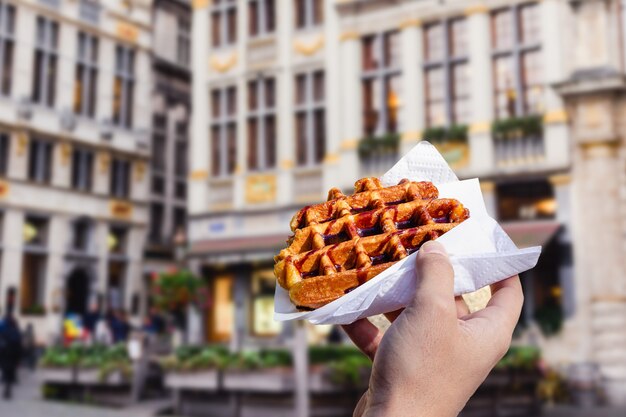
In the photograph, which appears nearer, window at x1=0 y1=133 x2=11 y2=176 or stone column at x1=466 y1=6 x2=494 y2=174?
stone column at x1=466 y1=6 x2=494 y2=174

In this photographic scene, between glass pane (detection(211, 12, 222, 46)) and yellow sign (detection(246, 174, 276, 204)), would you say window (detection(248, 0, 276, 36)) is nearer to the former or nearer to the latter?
glass pane (detection(211, 12, 222, 46))

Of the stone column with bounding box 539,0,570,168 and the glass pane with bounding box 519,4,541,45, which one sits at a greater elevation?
the glass pane with bounding box 519,4,541,45

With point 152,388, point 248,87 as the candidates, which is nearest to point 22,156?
point 248,87

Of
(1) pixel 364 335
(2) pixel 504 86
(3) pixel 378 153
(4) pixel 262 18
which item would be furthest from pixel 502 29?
(1) pixel 364 335

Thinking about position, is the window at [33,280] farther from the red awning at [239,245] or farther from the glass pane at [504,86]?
the glass pane at [504,86]

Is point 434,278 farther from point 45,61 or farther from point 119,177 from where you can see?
point 119,177

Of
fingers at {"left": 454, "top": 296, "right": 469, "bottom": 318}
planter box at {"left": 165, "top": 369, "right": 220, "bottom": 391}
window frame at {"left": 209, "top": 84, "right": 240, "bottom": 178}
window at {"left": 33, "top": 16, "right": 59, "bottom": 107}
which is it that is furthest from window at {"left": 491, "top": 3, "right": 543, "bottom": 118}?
window at {"left": 33, "top": 16, "right": 59, "bottom": 107}

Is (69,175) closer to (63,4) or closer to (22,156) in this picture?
(22,156)
